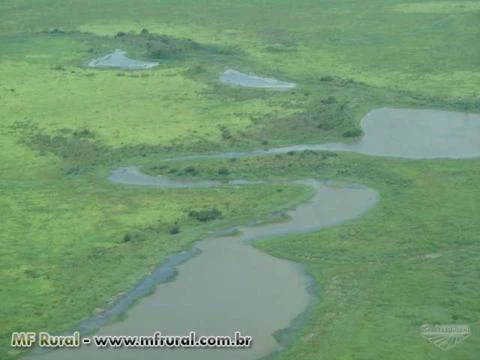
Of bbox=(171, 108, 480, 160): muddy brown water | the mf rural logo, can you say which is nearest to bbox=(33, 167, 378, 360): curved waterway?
the mf rural logo

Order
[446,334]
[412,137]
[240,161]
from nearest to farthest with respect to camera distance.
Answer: [446,334]
[240,161]
[412,137]

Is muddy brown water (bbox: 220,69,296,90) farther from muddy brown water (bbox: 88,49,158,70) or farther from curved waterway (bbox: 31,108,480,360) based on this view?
curved waterway (bbox: 31,108,480,360)

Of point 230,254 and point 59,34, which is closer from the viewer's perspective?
point 230,254

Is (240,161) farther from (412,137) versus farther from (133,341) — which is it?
(133,341)

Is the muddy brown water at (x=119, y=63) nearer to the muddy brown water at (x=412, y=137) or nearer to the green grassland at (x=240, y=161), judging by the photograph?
the green grassland at (x=240, y=161)

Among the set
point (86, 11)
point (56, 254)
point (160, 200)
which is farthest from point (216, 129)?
point (86, 11)

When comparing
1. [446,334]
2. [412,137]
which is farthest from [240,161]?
[446,334]

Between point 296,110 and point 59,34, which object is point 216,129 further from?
point 59,34

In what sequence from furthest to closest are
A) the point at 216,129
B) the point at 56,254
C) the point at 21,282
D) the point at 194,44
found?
1. the point at 194,44
2. the point at 216,129
3. the point at 56,254
4. the point at 21,282
